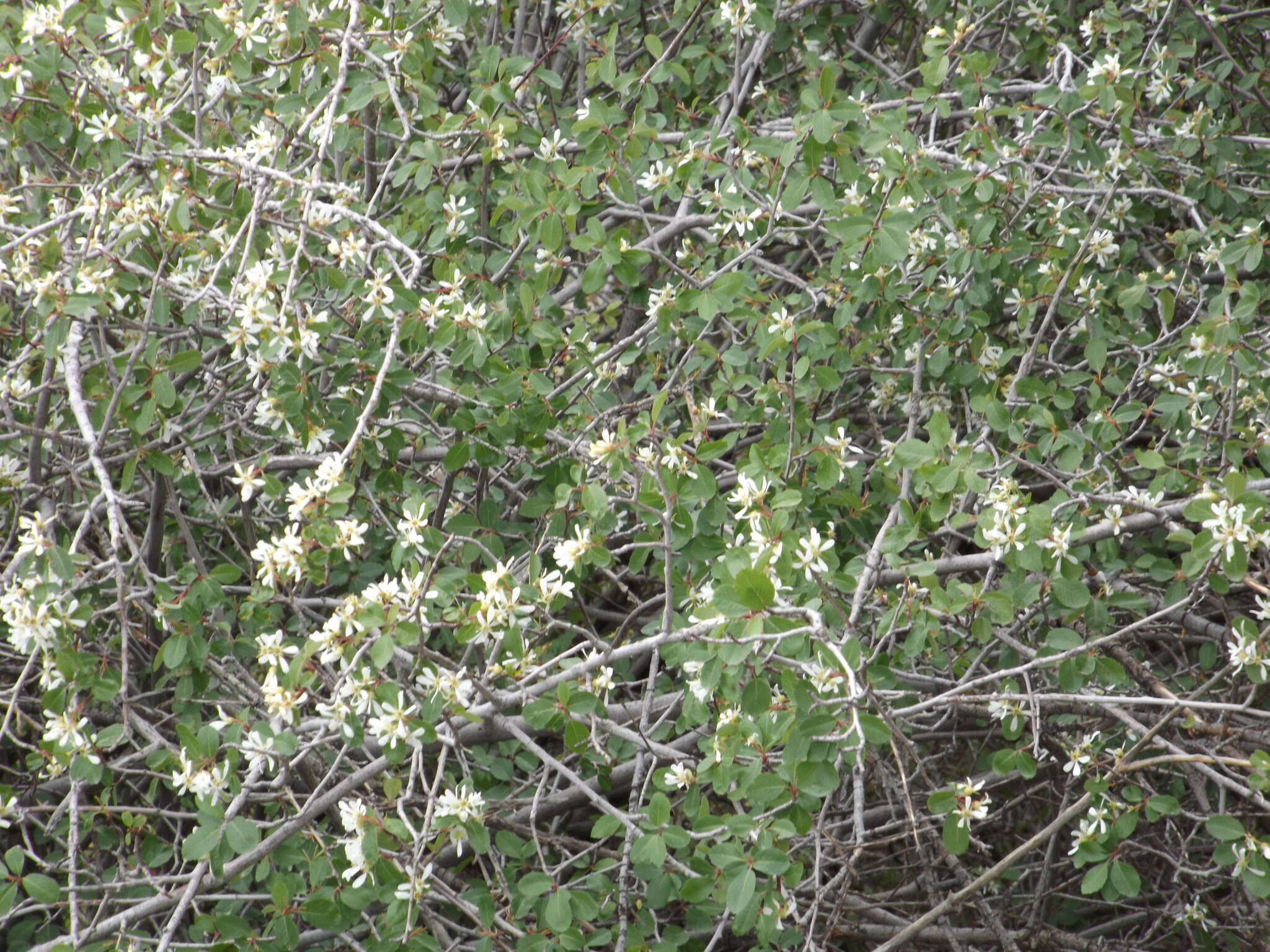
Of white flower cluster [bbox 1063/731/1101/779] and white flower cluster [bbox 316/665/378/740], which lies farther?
white flower cluster [bbox 1063/731/1101/779]

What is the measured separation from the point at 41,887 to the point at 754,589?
1561 mm

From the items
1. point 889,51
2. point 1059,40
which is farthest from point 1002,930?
point 889,51

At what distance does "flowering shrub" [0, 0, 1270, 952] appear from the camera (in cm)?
214

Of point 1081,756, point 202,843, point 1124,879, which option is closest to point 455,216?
point 202,843

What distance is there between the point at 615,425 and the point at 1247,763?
1.61 metres

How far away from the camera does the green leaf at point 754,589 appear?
183cm

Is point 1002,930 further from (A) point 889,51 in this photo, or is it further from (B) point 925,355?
(A) point 889,51

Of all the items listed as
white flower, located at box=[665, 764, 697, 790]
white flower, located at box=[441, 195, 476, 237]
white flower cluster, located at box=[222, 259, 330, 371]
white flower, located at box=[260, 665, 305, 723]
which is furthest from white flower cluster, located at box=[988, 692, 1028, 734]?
white flower, located at box=[441, 195, 476, 237]

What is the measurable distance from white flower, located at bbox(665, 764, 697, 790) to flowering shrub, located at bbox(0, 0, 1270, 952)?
3 cm

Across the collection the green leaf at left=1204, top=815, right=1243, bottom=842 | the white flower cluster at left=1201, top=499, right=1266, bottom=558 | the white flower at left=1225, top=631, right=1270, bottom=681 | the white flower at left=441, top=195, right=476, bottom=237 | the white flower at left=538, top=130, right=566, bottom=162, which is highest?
the white flower at left=538, top=130, right=566, bottom=162

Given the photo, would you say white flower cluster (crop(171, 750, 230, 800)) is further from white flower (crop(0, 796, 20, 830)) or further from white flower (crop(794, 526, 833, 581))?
white flower (crop(794, 526, 833, 581))

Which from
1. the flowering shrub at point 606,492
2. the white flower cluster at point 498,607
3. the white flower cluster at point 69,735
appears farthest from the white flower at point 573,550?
the white flower cluster at point 69,735

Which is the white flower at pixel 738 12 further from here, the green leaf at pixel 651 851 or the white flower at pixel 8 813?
the white flower at pixel 8 813

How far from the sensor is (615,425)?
296cm
